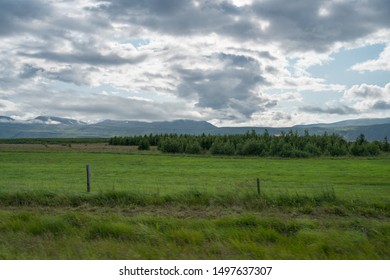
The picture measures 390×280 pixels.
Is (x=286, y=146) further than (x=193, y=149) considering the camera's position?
No

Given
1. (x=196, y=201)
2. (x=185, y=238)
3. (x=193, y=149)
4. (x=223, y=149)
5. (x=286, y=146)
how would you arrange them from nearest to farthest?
A: 1. (x=185, y=238)
2. (x=196, y=201)
3. (x=286, y=146)
4. (x=223, y=149)
5. (x=193, y=149)

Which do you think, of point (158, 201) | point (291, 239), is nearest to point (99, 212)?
point (158, 201)

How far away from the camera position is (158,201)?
15852 millimetres

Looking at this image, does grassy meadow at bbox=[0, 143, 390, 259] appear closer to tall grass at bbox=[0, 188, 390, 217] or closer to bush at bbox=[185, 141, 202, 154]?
tall grass at bbox=[0, 188, 390, 217]

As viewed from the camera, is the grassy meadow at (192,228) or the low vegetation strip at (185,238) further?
the grassy meadow at (192,228)

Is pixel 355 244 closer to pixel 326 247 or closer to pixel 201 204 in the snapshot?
pixel 326 247

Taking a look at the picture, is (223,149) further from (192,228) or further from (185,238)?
(185,238)

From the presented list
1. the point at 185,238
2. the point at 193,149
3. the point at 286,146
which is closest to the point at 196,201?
the point at 185,238

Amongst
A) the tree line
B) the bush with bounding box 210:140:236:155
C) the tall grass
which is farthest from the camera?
the bush with bounding box 210:140:236:155

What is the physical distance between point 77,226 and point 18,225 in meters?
1.70

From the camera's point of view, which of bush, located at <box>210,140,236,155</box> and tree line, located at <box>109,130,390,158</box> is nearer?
tree line, located at <box>109,130,390,158</box>

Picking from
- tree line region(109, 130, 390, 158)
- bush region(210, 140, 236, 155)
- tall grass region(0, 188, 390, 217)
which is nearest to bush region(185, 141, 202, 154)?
tree line region(109, 130, 390, 158)

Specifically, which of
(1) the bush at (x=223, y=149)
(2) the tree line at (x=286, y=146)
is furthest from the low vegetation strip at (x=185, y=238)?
(1) the bush at (x=223, y=149)

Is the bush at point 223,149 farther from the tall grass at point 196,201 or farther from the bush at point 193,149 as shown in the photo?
the tall grass at point 196,201
